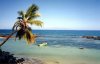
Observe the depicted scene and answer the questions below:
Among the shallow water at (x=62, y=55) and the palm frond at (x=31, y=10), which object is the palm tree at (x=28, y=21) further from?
the shallow water at (x=62, y=55)

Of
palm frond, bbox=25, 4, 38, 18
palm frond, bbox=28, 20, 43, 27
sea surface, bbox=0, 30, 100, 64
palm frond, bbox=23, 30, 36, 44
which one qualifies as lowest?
sea surface, bbox=0, 30, 100, 64

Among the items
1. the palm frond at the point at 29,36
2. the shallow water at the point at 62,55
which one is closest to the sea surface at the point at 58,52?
the shallow water at the point at 62,55

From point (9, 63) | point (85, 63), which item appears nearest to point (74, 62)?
point (85, 63)

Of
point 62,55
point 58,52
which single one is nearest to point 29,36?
point 62,55

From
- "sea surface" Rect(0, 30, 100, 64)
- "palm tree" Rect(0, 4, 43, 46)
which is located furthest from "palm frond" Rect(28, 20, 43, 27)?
"sea surface" Rect(0, 30, 100, 64)

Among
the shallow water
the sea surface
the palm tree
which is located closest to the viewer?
the palm tree

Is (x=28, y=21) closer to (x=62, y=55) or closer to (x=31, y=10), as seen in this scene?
(x=31, y=10)

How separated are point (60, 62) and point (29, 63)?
4.20m

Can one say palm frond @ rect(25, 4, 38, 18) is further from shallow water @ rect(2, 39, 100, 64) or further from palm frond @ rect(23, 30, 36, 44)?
shallow water @ rect(2, 39, 100, 64)

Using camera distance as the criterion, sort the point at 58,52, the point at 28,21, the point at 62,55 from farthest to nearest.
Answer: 1. the point at 58,52
2. the point at 62,55
3. the point at 28,21

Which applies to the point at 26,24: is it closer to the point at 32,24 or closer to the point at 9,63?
the point at 32,24

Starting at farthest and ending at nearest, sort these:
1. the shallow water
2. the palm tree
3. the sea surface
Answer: the sea surface → the shallow water → the palm tree

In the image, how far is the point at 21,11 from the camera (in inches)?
656

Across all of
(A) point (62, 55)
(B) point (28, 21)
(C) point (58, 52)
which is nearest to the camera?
(B) point (28, 21)
